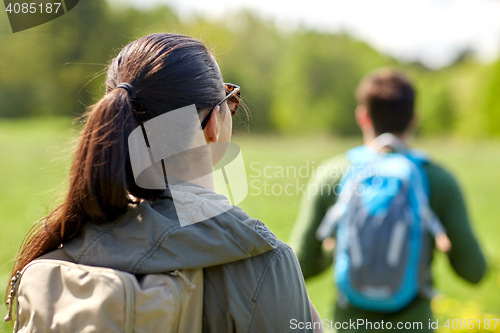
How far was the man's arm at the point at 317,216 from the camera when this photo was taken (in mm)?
2371

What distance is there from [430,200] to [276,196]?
30.0 ft

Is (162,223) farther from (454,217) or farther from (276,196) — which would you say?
(276,196)

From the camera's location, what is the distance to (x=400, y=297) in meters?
2.08

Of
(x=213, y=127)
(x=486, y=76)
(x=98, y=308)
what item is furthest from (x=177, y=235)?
(x=486, y=76)

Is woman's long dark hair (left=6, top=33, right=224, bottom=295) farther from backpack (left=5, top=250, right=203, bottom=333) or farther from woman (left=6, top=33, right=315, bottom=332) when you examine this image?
backpack (left=5, top=250, right=203, bottom=333)

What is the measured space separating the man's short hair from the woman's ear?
5.11 ft

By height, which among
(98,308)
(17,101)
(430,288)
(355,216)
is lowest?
(17,101)

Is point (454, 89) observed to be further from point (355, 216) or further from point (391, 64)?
point (355, 216)

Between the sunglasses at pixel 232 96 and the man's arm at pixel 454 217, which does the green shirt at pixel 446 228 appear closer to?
the man's arm at pixel 454 217

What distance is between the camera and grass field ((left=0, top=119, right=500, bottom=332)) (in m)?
1.71

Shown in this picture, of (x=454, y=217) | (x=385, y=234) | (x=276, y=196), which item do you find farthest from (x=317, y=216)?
(x=276, y=196)

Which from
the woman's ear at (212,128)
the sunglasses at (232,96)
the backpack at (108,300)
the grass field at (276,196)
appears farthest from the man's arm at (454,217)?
the backpack at (108,300)

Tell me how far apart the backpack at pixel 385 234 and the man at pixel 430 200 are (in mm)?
58

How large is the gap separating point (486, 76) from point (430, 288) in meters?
33.7
